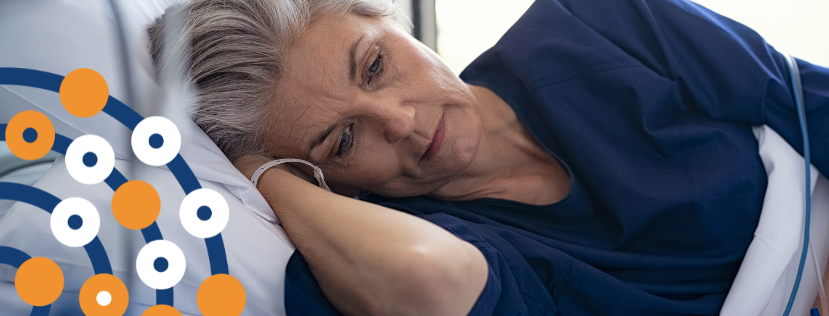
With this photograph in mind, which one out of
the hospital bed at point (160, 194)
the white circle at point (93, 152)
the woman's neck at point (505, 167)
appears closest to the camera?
the white circle at point (93, 152)

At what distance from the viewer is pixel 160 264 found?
0.54 metres

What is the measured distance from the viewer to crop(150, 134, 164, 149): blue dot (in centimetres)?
56

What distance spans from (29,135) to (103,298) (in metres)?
0.17

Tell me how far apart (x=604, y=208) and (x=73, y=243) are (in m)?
0.81

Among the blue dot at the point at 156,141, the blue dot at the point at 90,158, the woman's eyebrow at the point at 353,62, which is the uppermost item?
the blue dot at the point at 90,158

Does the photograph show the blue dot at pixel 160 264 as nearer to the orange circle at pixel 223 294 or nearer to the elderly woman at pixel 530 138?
the orange circle at pixel 223 294

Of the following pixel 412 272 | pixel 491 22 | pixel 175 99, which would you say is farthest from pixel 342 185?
pixel 491 22

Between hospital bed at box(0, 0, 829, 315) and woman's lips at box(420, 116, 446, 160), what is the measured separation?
0.28 m

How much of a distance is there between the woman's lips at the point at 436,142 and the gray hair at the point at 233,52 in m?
0.25

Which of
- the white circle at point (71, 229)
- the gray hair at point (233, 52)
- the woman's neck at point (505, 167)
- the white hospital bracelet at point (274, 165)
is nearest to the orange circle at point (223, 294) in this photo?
the white circle at point (71, 229)

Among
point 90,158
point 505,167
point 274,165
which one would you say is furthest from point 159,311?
point 505,167

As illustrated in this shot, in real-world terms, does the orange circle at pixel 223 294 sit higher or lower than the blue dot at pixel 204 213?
lower

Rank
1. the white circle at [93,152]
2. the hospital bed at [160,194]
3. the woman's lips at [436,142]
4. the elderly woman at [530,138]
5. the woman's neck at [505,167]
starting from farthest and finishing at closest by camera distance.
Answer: the woman's neck at [505,167]
the woman's lips at [436,142]
the elderly woman at [530,138]
the hospital bed at [160,194]
the white circle at [93,152]

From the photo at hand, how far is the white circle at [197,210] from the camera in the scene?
0.57m
